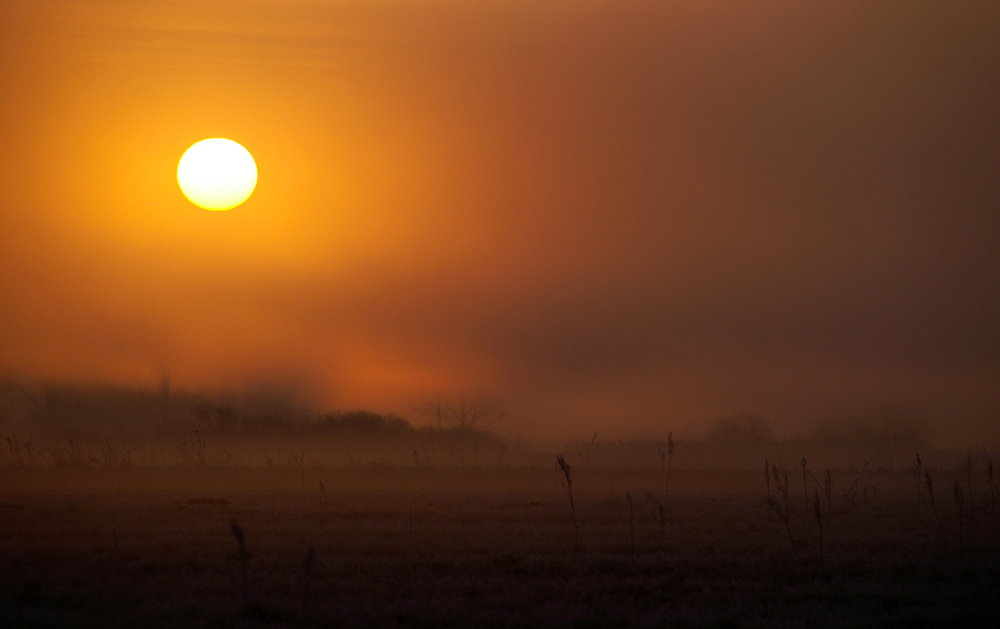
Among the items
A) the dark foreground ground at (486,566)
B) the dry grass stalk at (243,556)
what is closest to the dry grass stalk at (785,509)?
the dark foreground ground at (486,566)

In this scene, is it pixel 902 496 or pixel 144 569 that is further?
pixel 902 496

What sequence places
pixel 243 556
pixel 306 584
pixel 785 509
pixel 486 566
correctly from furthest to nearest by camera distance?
pixel 785 509 → pixel 486 566 → pixel 306 584 → pixel 243 556

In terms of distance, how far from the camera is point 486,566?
36.3 feet

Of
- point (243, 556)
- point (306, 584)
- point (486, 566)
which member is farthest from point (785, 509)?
point (243, 556)

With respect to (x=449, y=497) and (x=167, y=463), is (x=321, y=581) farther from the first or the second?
(x=167, y=463)

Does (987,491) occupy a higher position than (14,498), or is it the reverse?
(14,498)

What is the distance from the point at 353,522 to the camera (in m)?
16.5

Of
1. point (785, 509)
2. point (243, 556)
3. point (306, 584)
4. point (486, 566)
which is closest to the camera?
point (243, 556)

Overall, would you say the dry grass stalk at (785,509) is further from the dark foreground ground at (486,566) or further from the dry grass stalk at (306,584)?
the dry grass stalk at (306,584)

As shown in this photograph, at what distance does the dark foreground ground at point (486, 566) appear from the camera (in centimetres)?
834

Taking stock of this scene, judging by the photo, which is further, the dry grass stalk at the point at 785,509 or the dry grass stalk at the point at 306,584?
the dry grass stalk at the point at 785,509

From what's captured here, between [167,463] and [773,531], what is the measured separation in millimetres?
32999

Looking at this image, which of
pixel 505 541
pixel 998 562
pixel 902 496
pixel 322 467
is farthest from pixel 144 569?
pixel 322 467

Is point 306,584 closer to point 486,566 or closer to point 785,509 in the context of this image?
point 486,566
